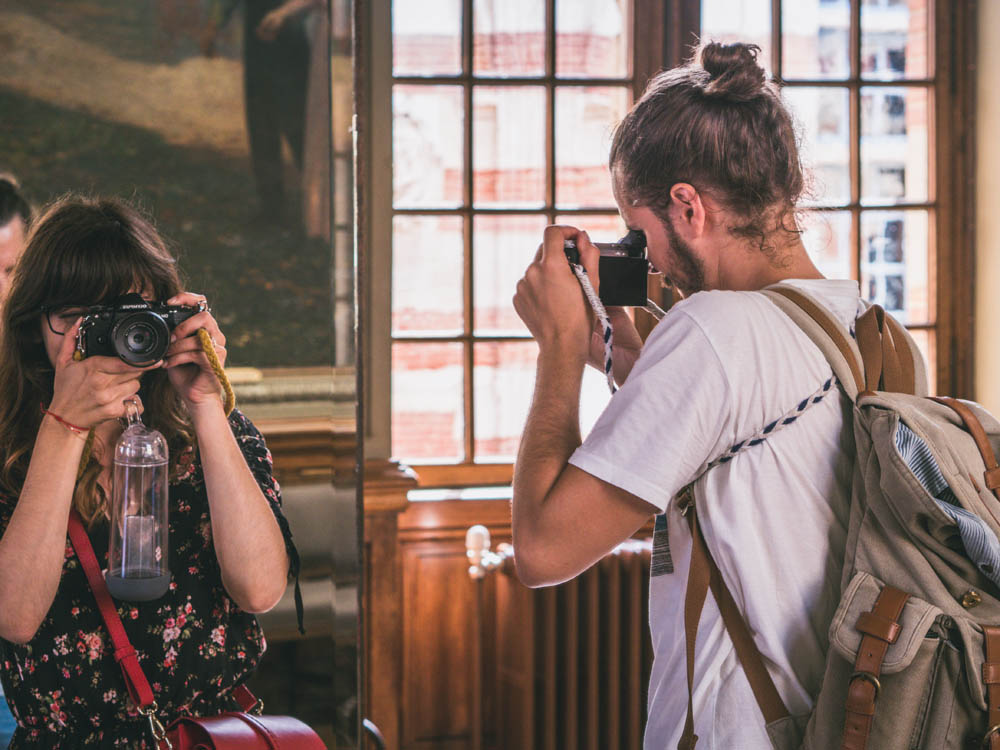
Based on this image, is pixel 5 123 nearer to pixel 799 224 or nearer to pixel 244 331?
pixel 244 331

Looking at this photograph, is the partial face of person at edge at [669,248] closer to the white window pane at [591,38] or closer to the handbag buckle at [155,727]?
the handbag buckle at [155,727]

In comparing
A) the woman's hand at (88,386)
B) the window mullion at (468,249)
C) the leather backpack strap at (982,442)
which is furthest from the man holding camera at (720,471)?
the window mullion at (468,249)

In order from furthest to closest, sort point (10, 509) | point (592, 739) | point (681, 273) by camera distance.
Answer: point (592, 739) → point (10, 509) → point (681, 273)

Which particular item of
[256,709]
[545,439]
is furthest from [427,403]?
[545,439]

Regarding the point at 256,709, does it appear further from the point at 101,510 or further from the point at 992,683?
the point at 992,683

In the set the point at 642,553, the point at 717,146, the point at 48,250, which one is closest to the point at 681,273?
the point at 717,146

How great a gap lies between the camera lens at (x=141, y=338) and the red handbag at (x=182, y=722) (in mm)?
217

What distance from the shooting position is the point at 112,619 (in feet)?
3.66

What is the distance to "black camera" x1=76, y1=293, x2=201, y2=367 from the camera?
108cm

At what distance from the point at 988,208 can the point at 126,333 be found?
7.74 ft

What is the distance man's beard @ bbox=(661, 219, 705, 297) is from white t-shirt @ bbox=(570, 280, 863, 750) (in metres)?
0.11

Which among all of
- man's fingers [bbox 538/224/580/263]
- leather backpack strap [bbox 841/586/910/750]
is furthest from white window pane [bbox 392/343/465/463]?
leather backpack strap [bbox 841/586/910/750]

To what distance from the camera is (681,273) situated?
3.46 ft

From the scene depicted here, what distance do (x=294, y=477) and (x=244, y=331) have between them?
0.24 metres
